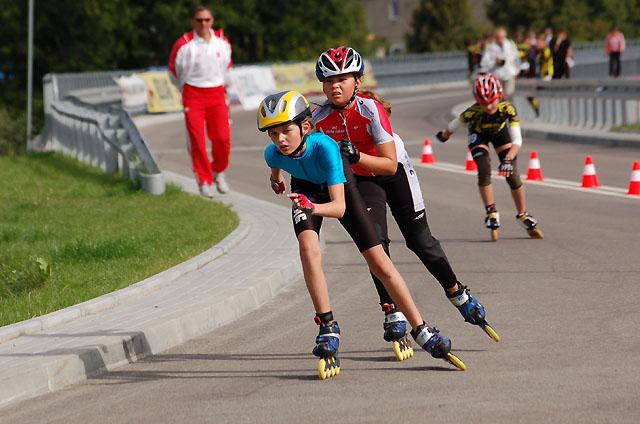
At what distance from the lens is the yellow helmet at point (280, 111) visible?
7555 millimetres

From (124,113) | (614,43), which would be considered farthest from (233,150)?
(614,43)

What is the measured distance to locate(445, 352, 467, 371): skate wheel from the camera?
7.61 meters

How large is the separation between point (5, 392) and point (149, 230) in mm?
6878

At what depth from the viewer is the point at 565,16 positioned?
80.4 meters

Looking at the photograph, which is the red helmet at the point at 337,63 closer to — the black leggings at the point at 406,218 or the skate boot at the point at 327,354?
the black leggings at the point at 406,218

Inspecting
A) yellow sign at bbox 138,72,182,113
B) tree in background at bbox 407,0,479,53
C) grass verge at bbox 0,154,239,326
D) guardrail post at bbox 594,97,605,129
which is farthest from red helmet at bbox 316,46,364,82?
tree in background at bbox 407,0,479,53

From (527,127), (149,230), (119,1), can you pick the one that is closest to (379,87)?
(119,1)

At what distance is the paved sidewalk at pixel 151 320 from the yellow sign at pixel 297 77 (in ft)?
110

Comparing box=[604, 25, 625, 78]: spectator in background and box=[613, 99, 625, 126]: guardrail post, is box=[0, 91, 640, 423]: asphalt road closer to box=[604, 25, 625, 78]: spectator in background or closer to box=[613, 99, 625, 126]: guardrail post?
box=[613, 99, 625, 126]: guardrail post

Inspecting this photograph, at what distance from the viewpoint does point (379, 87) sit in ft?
180

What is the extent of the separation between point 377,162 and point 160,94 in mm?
33548

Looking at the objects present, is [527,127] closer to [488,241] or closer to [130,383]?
[488,241]

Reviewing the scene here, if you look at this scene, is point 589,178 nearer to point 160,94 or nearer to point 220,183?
point 220,183

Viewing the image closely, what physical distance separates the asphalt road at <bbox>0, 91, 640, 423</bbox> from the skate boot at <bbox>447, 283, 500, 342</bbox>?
98mm
